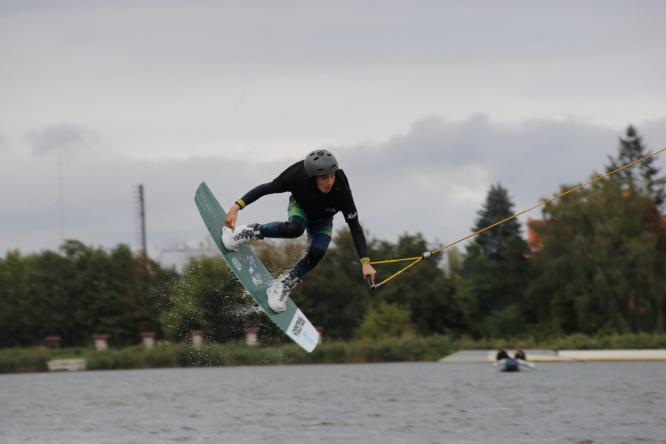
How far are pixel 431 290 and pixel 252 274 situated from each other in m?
56.5

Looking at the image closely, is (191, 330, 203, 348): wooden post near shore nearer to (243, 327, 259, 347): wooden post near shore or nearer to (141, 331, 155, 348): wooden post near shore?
(243, 327, 259, 347): wooden post near shore

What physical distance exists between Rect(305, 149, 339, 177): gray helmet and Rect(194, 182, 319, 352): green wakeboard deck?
2.31 metres

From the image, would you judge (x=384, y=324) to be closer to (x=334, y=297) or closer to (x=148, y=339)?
(x=334, y=297)

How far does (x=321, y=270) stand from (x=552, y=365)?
15993 millimetres

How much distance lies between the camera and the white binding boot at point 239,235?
14.7 metres

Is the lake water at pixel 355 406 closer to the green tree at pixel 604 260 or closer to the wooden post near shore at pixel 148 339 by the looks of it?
the wooden post near shore at pixel 148 339

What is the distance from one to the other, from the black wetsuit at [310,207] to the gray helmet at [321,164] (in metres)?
0.36

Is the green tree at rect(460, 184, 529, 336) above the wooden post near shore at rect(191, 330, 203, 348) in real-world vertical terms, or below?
above

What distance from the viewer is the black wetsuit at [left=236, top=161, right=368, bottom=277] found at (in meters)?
13.9

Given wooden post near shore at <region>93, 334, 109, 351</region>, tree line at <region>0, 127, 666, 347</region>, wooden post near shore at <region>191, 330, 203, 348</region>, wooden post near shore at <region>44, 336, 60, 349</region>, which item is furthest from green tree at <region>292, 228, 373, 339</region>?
wooden post near shore at <region>191, 330, 203, 348</region>

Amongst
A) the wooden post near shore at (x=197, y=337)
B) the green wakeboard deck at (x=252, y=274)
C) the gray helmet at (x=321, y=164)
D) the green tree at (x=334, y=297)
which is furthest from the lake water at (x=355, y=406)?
the gray helmet at (x=321, y=164)

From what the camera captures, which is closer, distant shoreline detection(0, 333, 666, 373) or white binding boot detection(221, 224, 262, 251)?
white binding boot detection(221, 224, 262, 251)

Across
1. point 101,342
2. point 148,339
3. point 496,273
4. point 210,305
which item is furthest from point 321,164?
point 496,273

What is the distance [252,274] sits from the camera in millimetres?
15344
